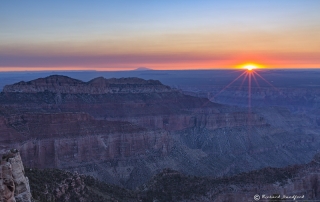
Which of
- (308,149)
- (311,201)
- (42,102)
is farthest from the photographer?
(308,149)

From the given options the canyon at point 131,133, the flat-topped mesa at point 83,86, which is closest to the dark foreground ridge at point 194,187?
the canyon at point 131,133

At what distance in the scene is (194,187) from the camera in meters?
33.7

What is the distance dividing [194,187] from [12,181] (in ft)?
59.5

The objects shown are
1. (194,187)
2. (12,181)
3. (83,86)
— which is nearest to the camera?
(12,181)

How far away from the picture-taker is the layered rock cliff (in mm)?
18500

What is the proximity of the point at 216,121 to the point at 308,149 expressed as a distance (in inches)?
923

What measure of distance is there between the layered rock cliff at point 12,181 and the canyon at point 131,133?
25082 millimetres

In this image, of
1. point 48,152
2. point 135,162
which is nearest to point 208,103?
point 135,162

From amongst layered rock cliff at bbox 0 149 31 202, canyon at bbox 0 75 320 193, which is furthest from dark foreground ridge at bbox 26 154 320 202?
canyon at bbox 0 75 320 193

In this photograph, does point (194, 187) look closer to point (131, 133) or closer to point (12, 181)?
point (12, 181)

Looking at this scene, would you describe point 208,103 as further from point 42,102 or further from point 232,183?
point 232,183

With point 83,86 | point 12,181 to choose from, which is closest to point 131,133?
point 83,86

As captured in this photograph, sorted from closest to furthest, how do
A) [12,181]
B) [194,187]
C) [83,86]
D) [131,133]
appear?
1. [12,181]
2. [194,187]
3. [131,133]
4. [83,86]

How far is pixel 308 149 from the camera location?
95.4 m
